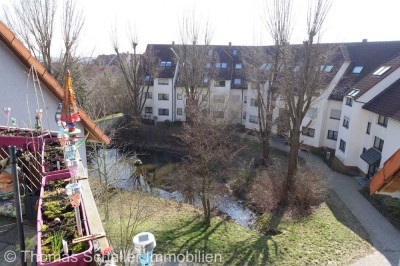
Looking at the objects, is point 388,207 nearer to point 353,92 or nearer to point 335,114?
point 353,92

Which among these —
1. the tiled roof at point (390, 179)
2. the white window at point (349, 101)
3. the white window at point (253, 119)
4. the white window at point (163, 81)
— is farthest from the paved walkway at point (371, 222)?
the white window at point (163, 81)

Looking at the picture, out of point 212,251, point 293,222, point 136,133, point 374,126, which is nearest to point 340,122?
point 374,126

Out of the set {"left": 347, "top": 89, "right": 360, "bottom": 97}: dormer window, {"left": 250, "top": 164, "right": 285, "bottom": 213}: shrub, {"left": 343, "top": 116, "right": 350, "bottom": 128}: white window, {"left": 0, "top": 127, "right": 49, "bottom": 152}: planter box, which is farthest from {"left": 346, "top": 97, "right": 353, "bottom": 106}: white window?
{"left": 0, "top": 127, "right": 49, "bottom": 152}: planter box

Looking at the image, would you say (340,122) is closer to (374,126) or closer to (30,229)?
(374,126)

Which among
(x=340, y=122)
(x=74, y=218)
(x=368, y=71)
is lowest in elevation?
(x=340, y=122)

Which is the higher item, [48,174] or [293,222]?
[48,174]

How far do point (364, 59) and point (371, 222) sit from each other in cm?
1565

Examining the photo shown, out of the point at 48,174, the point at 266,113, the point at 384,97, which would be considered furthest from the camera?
the point at 266,113

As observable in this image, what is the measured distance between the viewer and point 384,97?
2000 cm

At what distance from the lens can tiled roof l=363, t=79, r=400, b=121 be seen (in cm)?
1793

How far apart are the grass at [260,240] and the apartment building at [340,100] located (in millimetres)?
4716

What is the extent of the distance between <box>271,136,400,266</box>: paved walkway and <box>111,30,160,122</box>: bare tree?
19.6m

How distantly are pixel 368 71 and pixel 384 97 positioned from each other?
14.0 ft

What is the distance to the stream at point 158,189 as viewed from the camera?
1704cm
